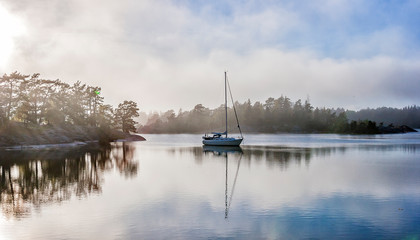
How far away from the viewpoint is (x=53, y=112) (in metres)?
86.2

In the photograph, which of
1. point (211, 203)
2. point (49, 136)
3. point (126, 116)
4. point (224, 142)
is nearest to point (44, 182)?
point (211, 203)

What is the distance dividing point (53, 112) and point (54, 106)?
239 centimetres

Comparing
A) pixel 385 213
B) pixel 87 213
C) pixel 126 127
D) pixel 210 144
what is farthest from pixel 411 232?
pixel 126 127

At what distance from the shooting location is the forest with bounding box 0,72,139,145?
72.3m

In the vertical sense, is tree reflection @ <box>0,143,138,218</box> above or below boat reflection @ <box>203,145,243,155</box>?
below

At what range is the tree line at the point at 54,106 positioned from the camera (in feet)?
240

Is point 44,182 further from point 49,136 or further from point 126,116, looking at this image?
point 126,116

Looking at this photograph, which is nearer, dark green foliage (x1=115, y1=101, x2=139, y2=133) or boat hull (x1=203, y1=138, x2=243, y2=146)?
boat hull (x1=203, y1=138, x2=243, y2=146)

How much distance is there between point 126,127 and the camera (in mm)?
120562

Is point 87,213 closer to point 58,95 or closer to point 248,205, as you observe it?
point 248,205

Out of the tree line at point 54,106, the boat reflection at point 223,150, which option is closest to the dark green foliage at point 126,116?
the tree line at point 54,106

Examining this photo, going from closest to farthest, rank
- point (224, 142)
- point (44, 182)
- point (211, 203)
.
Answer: point (211, 203)
point (44, 182)
point (224, 142)

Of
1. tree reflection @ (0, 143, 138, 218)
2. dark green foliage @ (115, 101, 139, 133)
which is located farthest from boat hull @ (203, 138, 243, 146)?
dark green foliage @ (115, 101, 139, 133)

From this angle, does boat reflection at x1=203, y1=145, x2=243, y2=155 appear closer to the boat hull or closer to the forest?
the boat hull
